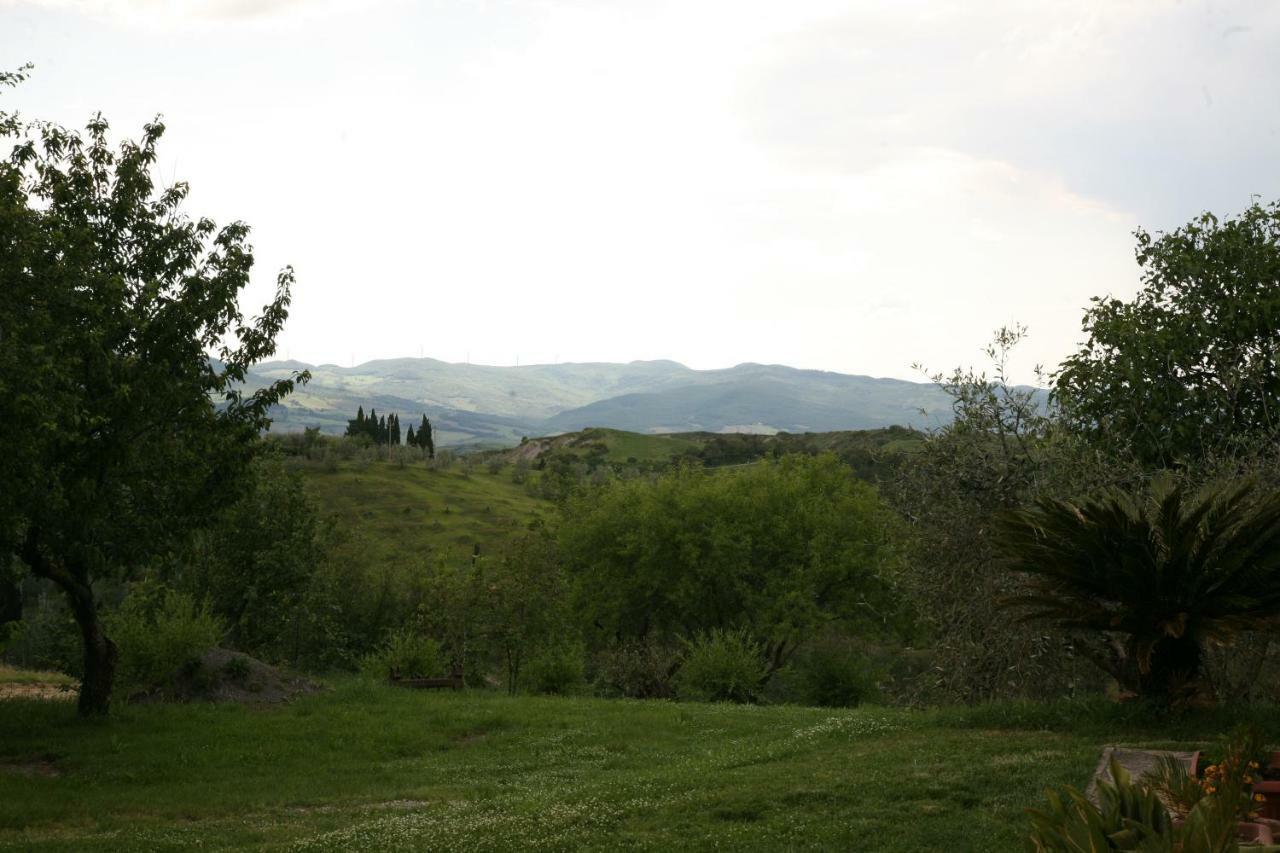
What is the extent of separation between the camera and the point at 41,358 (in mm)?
14164

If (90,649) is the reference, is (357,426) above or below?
above

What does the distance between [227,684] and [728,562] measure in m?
24.3

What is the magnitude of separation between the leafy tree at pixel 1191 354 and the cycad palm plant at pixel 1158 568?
238 inches

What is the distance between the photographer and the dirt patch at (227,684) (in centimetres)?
2227

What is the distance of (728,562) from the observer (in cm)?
4309

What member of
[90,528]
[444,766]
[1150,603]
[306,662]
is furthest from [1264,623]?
[306,662]

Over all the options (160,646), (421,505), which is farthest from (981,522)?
(421,505)

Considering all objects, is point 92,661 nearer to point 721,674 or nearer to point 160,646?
point 160,646

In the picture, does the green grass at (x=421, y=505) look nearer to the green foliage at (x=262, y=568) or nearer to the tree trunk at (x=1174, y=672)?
the green foliage at (x=262, y=568)

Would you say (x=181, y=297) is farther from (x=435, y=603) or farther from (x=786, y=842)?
(x=435, y=603)

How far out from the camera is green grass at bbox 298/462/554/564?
300 ft

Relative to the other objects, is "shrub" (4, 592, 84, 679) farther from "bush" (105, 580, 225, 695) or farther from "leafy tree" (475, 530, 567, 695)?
"leafy tree" (475, 530, 567, 695)

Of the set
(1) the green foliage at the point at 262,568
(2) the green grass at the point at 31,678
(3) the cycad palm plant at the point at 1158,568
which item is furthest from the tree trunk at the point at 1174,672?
(1) the green foliage at the point at 262,568

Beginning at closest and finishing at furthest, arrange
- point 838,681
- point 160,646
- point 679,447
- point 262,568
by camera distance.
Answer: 1. point 160,646
2. point 838,681
3. point 262,568
4. point 679,447
